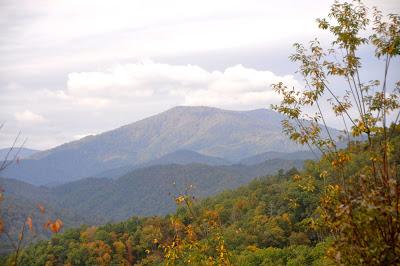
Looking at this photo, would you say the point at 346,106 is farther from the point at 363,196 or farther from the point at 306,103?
the point at 363,196

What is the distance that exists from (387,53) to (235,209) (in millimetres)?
87655

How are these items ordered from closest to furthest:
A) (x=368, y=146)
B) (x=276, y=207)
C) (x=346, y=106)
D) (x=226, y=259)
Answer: (x=368, y=146) → (x=346, y=106) → (x=226, y=259) → (x=276, y=207)

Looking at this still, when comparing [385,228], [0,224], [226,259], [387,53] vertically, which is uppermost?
[387,53]

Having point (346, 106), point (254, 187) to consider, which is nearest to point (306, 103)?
point (346, 106)

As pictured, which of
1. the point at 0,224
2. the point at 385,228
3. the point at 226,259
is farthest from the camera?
the point at 226,259

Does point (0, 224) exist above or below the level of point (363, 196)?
above

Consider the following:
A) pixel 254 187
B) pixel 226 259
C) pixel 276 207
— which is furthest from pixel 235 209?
pixel 226 259

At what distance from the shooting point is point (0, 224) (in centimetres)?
568

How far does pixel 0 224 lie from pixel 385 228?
4.90 metres

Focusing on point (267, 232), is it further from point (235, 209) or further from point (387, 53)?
point (387, 53)

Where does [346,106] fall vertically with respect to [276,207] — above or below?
above

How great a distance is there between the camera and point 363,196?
622 cm

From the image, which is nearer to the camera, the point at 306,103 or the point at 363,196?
the point at 363,196

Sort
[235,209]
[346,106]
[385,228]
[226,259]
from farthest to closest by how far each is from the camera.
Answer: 1. [235,209]
2. [226,259]
3. [346,106]
4. [385,228]
